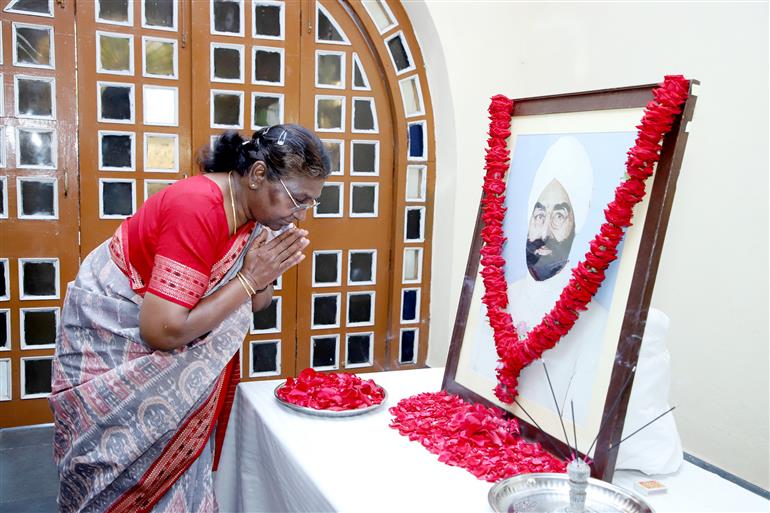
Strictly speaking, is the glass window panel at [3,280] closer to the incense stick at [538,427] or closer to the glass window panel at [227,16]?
the glass window panel at [227,16]

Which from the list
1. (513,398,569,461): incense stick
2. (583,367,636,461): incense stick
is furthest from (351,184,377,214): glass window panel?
(583,367,636,461): incense stick

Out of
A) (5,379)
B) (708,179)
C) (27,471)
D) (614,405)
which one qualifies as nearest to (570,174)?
(614,405)

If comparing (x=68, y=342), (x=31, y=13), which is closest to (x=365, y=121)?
(x=31, y=13)

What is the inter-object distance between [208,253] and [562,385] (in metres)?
0.91

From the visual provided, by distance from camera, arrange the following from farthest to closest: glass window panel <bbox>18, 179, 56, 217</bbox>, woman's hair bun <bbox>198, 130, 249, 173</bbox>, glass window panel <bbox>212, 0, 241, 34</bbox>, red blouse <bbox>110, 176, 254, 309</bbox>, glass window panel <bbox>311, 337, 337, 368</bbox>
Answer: glass window panel <bbox>311, 337, 337, 368</bbox>
glass window panel <bbox>212, 0, 241, 34</bbox>
glass window panel <bbox>18, 179, 56, 217</bbox>
woman's hair bun <bbox>198, 130, 249, 173</bbox>
red blouse <bbox>110, 176, 254, 309</bbox>

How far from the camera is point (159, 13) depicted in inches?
131

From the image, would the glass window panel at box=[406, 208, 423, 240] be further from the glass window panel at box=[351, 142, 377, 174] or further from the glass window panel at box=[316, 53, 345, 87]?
the glass window panel at box=[316, 53, 345, 87]

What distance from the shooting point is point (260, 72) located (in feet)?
11.7

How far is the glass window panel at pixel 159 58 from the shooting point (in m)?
3.32

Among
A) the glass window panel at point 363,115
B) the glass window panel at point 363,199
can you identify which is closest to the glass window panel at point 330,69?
the glass window panel at point 363,115

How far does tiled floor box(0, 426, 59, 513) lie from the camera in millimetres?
2627

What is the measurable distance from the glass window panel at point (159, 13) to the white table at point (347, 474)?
2.21m

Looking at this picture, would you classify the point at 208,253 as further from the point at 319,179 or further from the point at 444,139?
the point at 444,139

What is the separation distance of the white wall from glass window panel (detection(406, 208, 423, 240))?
0.70 meters
